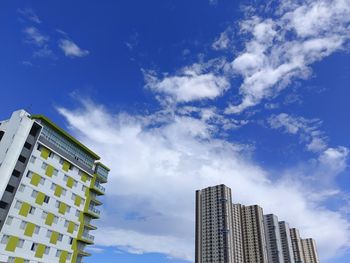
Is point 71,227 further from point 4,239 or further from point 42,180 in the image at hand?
point 4,239

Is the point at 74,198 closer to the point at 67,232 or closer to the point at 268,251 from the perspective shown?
the point at 67,232

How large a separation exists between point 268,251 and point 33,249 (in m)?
122

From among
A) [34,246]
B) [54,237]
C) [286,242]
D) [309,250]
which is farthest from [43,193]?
[309,250]

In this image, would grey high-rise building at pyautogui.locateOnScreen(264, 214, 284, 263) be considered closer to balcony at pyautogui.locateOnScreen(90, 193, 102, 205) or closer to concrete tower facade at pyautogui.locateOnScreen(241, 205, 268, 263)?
concrete tower facade at pyautogui.locateOnScreen(241, 205, 268, 263)

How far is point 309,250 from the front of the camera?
543 ft

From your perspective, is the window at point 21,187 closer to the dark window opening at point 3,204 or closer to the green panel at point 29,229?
the dark window opening at point 3,204

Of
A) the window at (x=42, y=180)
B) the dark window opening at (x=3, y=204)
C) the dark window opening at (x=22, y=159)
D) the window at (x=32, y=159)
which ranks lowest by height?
the dark window opening at (x=3, y=204)

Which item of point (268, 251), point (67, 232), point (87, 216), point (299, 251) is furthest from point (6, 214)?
point (299, 251)

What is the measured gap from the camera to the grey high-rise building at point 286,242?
142 m

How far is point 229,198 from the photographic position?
463 ft

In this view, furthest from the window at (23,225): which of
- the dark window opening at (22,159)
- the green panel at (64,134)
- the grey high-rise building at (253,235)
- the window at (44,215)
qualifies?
the grey high-rise building at (253,235)

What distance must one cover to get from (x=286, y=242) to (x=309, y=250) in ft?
97.2

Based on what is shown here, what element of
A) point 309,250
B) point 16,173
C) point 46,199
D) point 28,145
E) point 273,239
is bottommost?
point 46,199

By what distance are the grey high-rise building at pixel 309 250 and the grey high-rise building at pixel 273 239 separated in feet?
95.9
